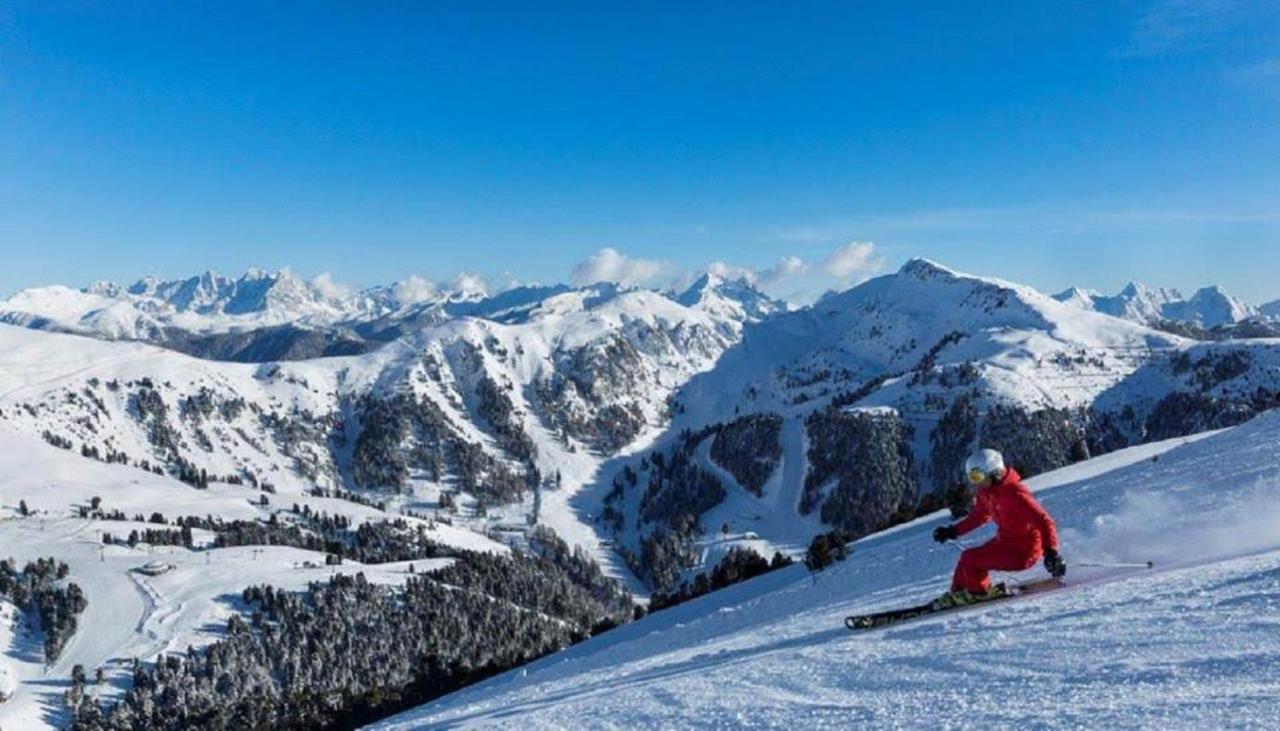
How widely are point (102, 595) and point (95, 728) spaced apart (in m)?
57.3

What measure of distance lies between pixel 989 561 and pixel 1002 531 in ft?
2.39

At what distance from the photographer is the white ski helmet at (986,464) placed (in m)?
15.3

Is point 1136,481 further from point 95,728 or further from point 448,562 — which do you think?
point 448,562

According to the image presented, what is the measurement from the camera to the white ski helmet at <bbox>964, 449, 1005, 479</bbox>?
50.2 ft

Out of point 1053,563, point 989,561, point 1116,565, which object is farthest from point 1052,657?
point 1116,565

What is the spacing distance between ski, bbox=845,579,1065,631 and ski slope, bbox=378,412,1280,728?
51 centimetres

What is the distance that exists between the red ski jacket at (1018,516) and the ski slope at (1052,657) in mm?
1057

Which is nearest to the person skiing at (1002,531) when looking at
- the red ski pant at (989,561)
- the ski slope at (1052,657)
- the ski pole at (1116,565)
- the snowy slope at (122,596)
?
the red ski pant at (989,561)

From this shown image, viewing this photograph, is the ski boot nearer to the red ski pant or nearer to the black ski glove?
the red ski pant

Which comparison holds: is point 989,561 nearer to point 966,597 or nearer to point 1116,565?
point 966,597

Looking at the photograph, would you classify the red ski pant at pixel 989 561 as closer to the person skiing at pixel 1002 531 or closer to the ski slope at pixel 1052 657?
the person skiing at pixel 1002 531

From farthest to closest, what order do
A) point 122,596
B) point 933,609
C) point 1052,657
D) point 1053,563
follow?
point 122,596
point 933,609
point 1053,563
point 1052,657

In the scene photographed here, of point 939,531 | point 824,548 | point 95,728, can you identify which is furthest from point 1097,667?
point 95,728

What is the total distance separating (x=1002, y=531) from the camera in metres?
15.5
